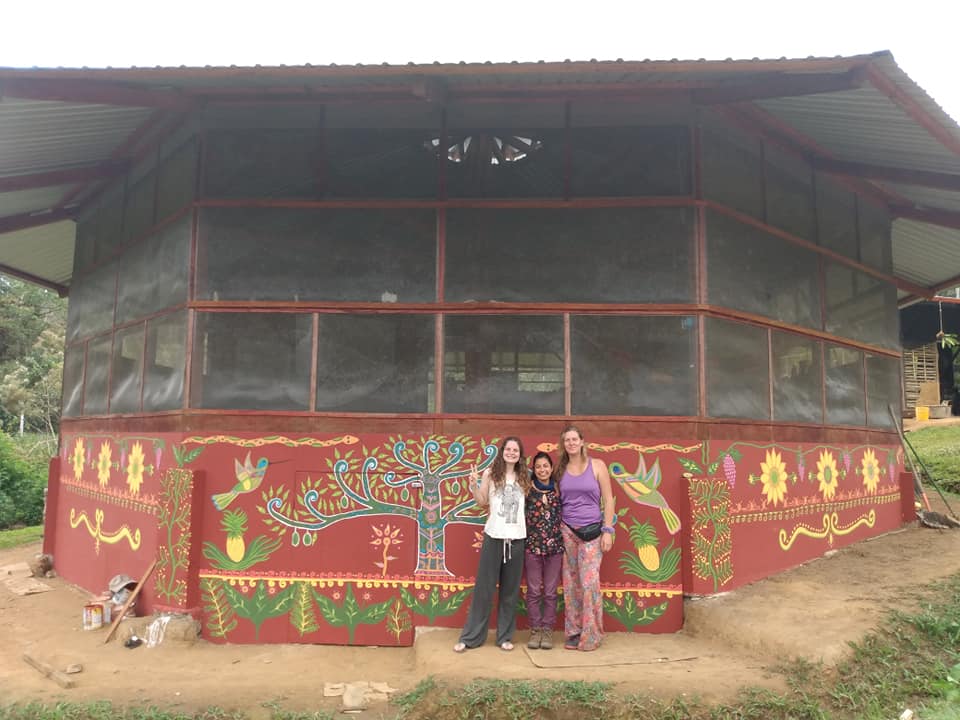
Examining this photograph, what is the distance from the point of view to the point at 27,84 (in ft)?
17.0

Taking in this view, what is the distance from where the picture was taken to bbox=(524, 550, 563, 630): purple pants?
537 centimetres

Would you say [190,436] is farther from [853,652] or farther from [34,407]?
[34,407]

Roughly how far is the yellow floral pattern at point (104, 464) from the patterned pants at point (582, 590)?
529 centimetres

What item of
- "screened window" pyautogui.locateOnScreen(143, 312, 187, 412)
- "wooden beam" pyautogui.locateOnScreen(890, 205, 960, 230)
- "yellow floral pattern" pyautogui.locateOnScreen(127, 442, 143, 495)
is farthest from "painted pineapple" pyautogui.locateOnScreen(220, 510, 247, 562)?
"wooden beam" pyautogui.locateOnScreen(890, 205, 960, 230)

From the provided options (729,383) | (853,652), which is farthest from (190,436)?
(853,652)

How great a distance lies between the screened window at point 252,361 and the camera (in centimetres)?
620

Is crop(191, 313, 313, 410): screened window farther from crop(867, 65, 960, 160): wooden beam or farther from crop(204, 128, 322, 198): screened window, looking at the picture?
crop(867, 65, 960, 160): wooden beam

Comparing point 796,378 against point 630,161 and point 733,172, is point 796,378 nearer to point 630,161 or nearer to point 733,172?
point 733,172

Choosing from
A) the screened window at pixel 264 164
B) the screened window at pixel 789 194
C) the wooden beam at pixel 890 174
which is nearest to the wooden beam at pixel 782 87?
the screened window at pixel 789 194

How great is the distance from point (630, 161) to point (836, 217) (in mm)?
3165

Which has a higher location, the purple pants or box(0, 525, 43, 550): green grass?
the purple pants

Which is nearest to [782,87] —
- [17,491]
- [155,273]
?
[155,273]

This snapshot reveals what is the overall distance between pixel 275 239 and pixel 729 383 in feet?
14.2

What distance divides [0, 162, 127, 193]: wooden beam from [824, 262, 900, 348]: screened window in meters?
8.30
